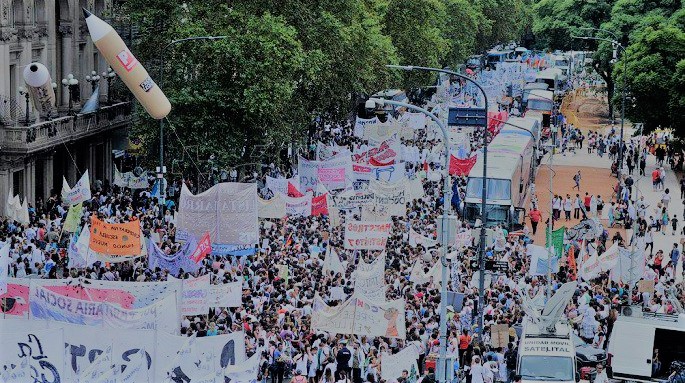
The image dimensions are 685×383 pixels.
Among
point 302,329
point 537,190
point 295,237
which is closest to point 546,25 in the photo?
point 537,190

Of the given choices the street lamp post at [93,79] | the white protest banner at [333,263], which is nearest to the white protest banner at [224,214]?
the white protest banner at [333,263]

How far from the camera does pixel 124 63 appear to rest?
31.4 meters

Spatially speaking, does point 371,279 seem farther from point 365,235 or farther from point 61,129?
point 61,129

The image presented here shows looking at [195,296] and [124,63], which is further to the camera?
[195,296]

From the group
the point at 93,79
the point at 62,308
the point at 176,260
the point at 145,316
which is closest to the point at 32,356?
the point at 145,316

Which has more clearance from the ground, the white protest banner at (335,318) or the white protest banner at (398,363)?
the white protest banner at (335,318)

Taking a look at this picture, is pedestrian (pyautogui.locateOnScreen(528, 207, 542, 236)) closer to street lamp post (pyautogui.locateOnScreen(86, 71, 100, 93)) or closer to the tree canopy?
the tree canopy

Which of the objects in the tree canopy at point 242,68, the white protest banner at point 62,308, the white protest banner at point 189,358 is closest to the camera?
the white protest banner at point 189,358

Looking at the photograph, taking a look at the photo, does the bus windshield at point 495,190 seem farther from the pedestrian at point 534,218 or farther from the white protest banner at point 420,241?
the white protest banner at point 420,241

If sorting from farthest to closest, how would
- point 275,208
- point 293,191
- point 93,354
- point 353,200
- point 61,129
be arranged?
point 61,129 < point 293,191 < point 353,200 < point 275,208 < point 93,354

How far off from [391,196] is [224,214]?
8.03 meters

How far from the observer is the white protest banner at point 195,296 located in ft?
105

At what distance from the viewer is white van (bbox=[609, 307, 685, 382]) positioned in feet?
102

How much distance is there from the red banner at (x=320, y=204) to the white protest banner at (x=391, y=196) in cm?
154
